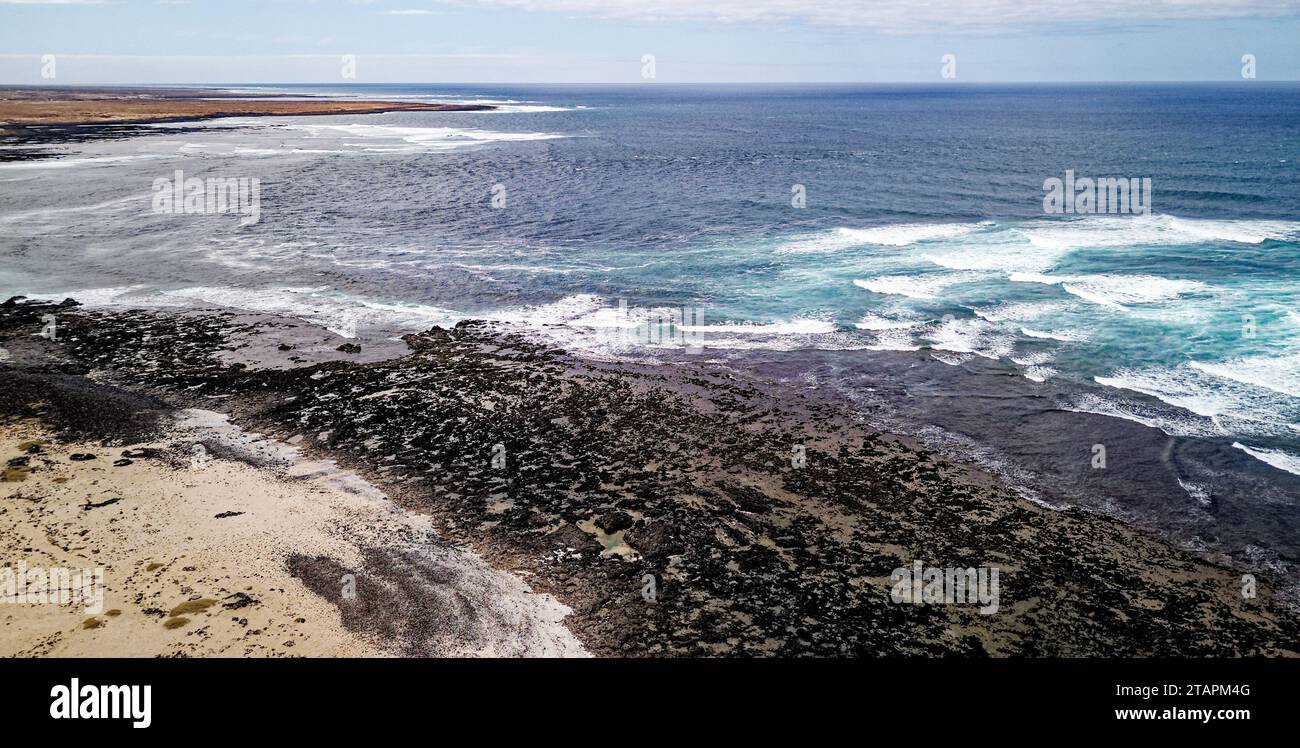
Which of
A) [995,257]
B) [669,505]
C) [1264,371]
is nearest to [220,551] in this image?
[669,505]

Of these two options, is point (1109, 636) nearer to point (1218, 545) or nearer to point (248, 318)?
point (1218, 545)

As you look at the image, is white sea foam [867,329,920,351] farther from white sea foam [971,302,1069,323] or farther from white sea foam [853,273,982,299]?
white sea foam [853,273,982,299]

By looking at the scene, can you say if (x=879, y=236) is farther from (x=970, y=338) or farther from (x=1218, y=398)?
(x=1218, y=398)


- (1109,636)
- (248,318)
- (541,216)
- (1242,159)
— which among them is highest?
(1242,159)

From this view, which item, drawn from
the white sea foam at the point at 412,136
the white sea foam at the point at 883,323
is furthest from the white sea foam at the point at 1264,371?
the white sea foam at the point at 412,136

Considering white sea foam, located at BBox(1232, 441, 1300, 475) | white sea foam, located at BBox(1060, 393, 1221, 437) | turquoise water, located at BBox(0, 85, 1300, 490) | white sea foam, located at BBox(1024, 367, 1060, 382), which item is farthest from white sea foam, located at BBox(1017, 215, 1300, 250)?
white sea foam, located at BBox(1232, 441, 1300, 475)

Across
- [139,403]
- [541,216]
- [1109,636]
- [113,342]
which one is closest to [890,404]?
[1109,636]

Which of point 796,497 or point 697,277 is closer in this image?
point 796,497
